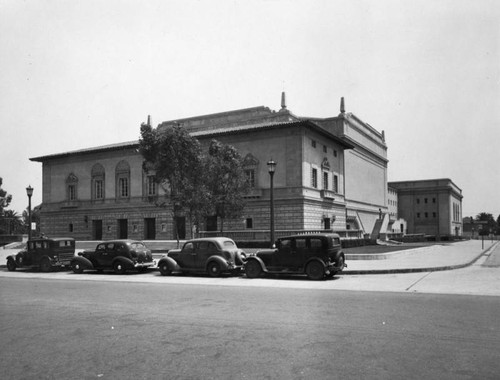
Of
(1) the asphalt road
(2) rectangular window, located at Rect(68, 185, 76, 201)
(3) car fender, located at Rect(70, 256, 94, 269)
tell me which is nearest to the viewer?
A: (1) the asphalt road

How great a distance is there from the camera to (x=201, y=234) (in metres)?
39.4

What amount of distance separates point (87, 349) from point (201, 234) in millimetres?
32924

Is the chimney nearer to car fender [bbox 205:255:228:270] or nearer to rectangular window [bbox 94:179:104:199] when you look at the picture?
rectangular window [bbox 94:179:104:199]

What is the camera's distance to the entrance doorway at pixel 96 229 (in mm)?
51031

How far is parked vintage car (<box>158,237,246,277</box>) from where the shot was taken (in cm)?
1698

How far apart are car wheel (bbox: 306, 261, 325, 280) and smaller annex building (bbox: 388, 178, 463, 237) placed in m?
76.2

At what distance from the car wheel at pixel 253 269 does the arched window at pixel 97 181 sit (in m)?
38.2

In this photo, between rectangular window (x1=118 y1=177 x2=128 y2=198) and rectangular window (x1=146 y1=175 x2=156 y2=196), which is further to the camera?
rectangular window (x1=118 y1=177 x2=128 y2=198)

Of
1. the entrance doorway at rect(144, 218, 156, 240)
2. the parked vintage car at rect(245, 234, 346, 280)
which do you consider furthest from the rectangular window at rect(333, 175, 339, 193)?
the parked vintage car at rect(245, 234, 346, 280)

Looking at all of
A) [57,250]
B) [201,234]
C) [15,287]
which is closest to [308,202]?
[201,234]

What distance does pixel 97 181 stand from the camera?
170ft

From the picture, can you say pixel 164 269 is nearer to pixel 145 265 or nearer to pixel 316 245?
pixel 145 265

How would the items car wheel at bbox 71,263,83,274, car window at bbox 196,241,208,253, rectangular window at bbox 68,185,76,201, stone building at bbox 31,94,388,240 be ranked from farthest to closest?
rectangular window at bbox 68,185,76,201 → stone building at bbox 31,94,388,240 → car wheel at bbox 71,263,83,274 → car window at bbox 196,241,208,253

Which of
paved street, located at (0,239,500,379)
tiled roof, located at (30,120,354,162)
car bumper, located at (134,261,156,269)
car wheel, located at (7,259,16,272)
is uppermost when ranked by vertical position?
tiled roof, located at (30,120,354,162)
